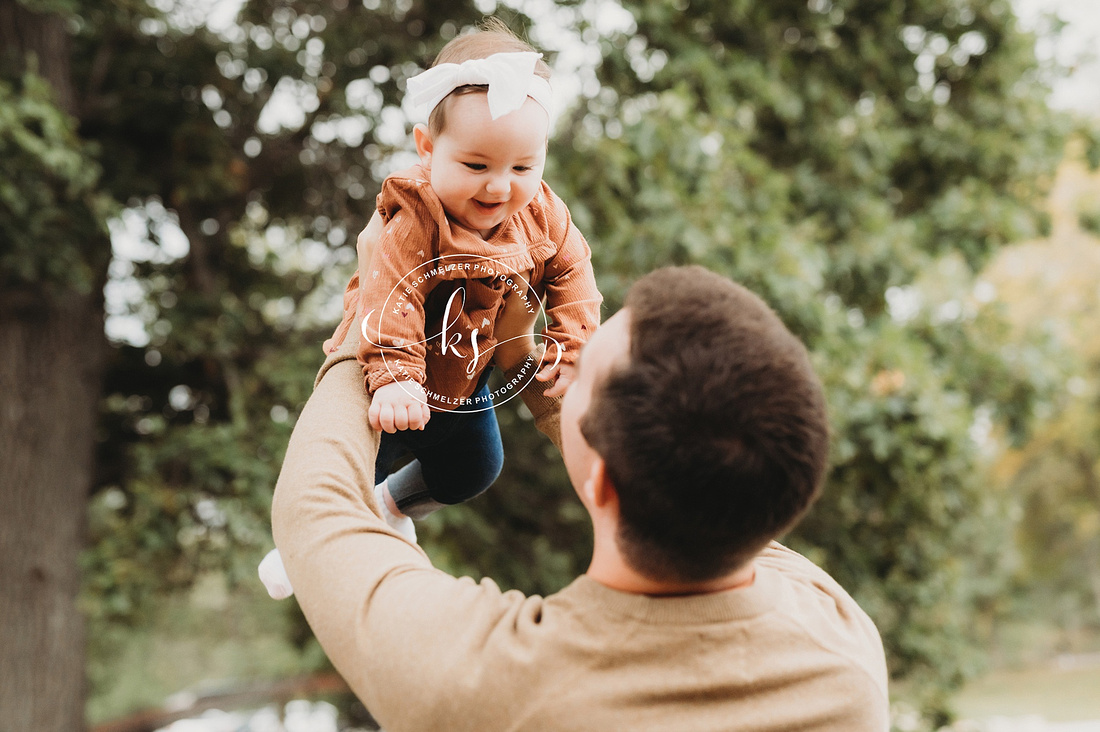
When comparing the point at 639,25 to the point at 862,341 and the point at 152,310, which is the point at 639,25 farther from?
the point at 152,310

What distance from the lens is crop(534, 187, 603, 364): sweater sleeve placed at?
167cm

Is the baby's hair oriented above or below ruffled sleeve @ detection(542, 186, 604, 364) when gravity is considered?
above

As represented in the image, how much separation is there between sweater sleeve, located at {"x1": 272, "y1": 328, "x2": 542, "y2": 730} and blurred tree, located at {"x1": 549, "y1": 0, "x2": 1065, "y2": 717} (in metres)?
3.19

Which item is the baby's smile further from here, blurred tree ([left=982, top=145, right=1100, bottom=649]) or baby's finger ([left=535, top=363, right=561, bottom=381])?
blurred tree ([left=982, top=145, right=1100, bottom=649])

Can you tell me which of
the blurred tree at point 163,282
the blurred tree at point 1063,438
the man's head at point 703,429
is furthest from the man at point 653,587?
the blurred tree at point 1063,438

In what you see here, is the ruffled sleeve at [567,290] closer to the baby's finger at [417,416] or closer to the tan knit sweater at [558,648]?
the baby's finger at [417,416]

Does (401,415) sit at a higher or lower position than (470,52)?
lower

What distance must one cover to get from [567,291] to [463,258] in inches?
9.6

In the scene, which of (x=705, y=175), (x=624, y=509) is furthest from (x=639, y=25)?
(x=624, y=509)

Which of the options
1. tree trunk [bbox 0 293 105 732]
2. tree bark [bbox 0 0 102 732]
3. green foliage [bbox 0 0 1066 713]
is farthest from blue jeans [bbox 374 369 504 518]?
tree trunk [bbox 0 293 105 732]

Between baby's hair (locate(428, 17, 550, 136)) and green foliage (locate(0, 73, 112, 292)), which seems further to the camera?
green foliage (locate(0, 73, 112, 292))

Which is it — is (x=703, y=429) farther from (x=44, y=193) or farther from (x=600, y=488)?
(x=44, y=193)

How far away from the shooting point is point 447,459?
1.84m

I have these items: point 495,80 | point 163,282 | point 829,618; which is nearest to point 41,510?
point 163,282
